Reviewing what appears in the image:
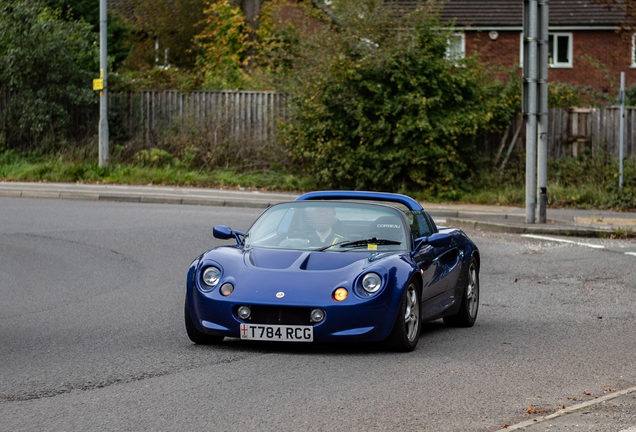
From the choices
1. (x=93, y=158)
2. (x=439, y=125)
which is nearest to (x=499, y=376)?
(x=439, y=125)

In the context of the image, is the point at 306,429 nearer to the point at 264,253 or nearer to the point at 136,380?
the point at 136,380

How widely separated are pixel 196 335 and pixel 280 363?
0.91 m

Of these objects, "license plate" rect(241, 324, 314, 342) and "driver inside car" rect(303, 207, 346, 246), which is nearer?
"license plate" rect(241, 324, 314, 342)

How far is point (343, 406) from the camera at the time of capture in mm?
5340

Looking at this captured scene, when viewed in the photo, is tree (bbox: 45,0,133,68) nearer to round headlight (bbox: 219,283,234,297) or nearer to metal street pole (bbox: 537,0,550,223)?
metal street pole (bbox: 537,0,550,223)

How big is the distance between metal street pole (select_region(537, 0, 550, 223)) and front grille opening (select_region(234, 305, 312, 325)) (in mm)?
12283

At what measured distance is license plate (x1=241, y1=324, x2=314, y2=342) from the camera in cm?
669

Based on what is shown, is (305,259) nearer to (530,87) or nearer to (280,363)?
(280,363)

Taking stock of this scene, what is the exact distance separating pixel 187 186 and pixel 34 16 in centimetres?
754

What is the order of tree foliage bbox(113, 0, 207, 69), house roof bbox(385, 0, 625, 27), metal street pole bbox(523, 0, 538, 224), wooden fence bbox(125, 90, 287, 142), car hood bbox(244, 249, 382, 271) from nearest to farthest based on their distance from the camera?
car hood bbox(244, 249, 382, 271), metal street pole bbox(523, 0, 538, 224), wooden fence bbox(125, 90, 287, 142), house roof bbox(385, 0, 625, 27), tree foliage bbox(113, 0, 207, 69)

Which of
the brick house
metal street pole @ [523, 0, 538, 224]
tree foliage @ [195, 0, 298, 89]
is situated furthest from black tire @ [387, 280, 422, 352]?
the brick house

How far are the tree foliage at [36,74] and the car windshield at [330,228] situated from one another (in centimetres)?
2094

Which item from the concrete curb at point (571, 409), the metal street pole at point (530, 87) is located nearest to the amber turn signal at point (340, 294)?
the concrete curb at point (571, 409)

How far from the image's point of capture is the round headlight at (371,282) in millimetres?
6805
